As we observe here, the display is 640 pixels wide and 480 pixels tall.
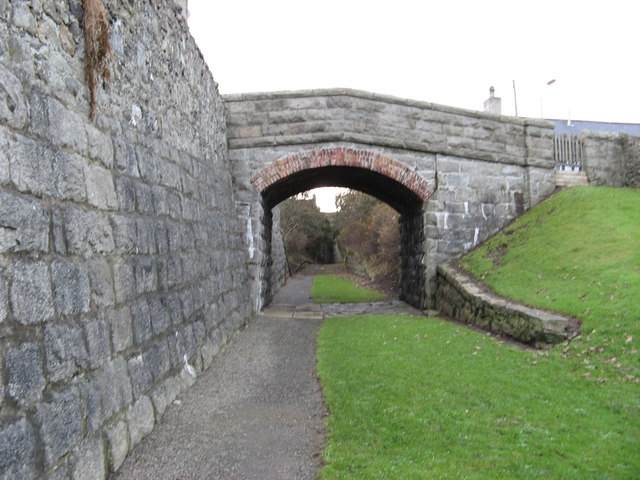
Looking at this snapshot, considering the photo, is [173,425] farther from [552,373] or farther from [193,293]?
[552,373]

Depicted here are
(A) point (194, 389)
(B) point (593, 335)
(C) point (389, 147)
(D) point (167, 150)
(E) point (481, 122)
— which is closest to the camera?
(A) point (194, 389)

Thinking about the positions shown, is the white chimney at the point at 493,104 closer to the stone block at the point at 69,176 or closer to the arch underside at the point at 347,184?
the arch underside at the point at 347,184

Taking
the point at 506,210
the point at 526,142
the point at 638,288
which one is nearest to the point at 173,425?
the point at 638,288

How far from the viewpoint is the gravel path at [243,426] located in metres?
3.49

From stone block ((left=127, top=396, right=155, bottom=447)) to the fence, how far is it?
1169cm

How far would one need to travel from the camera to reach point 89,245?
136 inches

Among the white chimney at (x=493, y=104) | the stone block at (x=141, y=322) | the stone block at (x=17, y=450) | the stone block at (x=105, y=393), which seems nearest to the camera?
the stone block at (x=17, y=450)

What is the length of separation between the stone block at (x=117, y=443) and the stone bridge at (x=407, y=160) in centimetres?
647

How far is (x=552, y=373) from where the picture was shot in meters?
5.35

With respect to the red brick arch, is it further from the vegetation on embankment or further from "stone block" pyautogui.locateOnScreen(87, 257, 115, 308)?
"stone block" pyautogui.locateOnScreen(87, 257, 115, 308)

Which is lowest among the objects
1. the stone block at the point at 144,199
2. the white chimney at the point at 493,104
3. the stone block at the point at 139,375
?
the stone block at the point at 139,375

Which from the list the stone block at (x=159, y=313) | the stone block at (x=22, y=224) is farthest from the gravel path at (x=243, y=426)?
the stone block at (x=22, y=224)

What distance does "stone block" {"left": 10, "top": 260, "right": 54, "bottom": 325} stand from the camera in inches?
103

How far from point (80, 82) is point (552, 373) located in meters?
5.40
